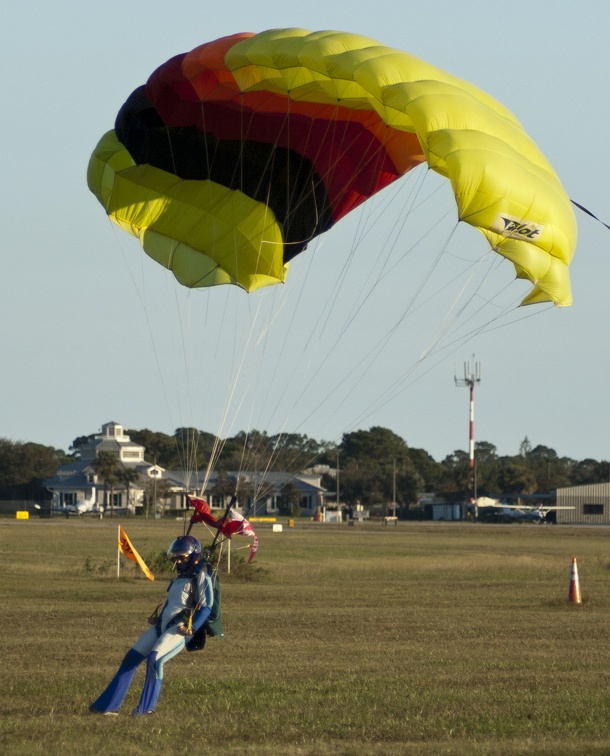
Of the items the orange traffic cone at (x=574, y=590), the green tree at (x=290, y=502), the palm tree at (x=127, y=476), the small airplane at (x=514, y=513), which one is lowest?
the orange traffic cone at (x=574, y=590)

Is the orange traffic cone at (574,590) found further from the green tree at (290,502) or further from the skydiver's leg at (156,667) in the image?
the green tree at (290,502)

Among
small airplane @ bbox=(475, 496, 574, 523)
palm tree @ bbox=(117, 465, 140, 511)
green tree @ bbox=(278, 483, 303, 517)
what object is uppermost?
palm tree @ bbox=(117, 465, 140, 511)

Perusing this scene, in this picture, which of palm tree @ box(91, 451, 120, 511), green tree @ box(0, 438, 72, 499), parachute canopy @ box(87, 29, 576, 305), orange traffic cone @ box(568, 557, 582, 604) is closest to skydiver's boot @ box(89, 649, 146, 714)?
parachute canopy @ box(87, 29, 576, 305)

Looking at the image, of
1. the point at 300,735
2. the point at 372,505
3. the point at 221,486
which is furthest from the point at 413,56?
the point at 372,505

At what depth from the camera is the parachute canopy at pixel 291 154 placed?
11.6 meters

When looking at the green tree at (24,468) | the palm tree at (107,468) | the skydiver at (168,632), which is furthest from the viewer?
the green tree at (24,468)

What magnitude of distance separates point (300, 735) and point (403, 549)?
39239 millimetres

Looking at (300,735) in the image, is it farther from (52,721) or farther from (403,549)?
(403,549)

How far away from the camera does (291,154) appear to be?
15898mm

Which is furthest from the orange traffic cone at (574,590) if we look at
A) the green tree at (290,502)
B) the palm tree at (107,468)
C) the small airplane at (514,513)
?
the green tree at (290,502)

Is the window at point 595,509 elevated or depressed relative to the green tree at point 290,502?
depressed

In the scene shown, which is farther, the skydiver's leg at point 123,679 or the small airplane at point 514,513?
the small airplane at point 514,513

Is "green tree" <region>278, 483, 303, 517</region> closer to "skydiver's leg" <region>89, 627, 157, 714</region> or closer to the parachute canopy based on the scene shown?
the parachute canopy

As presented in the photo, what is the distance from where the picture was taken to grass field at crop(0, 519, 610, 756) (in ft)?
30.3
